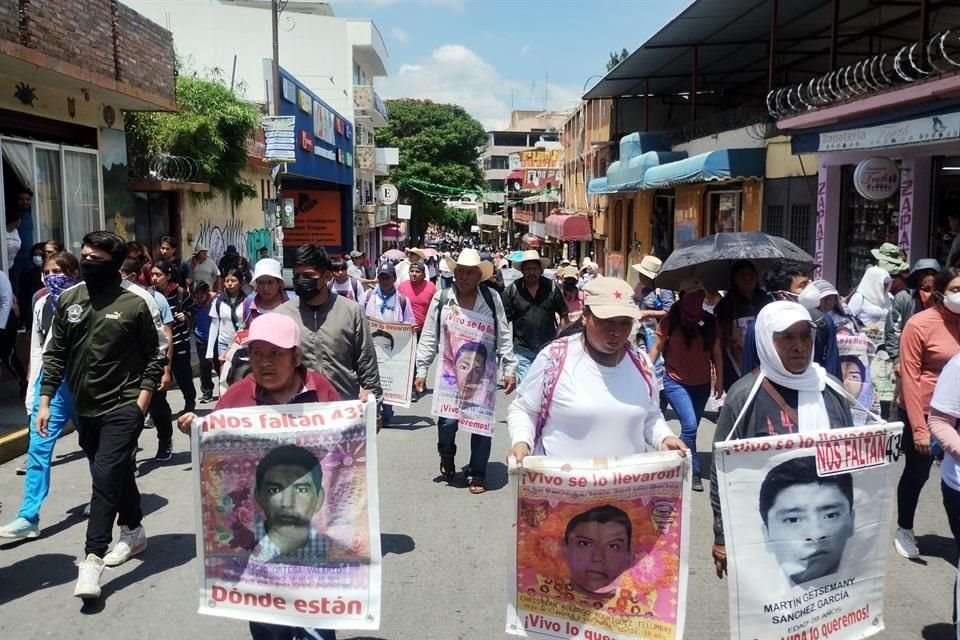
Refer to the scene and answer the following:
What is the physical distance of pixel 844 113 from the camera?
545 inches

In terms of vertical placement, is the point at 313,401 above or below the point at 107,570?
above

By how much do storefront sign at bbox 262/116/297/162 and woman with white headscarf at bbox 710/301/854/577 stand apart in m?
19.5

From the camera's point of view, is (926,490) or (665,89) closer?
(926,490)

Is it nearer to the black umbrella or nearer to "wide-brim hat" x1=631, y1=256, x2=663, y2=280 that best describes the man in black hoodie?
the black umbrella

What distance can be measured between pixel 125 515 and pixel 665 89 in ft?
85.7

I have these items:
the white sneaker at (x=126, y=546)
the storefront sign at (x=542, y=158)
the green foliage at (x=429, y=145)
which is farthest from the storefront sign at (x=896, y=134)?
the green foliage at (x=429, y=145)

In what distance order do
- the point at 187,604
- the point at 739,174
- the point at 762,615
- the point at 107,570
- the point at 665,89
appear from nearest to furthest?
the point at 762,615 < the point at 187,604 < the point at 107,570 < the point at 739,174 < the point at 665,89

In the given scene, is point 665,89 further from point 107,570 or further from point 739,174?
point 107,570

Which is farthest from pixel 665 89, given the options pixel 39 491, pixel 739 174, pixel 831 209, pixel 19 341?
pixel 39 491

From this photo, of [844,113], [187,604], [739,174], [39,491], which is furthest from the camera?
[739,174]

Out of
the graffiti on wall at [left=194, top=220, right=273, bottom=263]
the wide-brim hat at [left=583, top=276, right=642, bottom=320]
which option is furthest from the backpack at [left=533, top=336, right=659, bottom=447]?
the graffiti on wall at [left=194, top=220, right=273, bottom=263]

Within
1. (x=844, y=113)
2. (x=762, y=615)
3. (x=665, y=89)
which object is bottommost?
(x=762, y=615)

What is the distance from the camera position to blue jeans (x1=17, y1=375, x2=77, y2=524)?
558 cm

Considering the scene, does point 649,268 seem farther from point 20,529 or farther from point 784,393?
point 20,529
